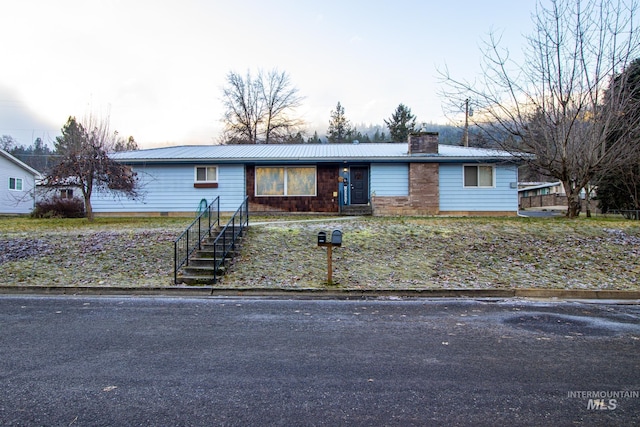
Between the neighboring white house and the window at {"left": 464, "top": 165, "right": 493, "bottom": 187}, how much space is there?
92.8 feet

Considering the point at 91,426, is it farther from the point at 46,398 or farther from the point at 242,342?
the point at 242,342

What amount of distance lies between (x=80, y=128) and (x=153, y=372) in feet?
53.8

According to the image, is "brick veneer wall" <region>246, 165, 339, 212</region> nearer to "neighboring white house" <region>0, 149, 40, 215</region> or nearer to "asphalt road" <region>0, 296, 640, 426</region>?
"asphalt road" <region>0, 296, 640, 426</region>

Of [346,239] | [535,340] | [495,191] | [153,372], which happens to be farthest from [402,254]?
[495,191]

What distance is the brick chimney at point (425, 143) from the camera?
19344 millimetres

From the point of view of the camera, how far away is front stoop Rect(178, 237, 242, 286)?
869 cm

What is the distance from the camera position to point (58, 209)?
2038cm

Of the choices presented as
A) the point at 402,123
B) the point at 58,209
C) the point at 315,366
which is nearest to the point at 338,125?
the point at 402,123

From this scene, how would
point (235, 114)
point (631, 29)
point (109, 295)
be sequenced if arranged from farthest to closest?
point (235, 114)
point (631, 29)
point (109, 295)

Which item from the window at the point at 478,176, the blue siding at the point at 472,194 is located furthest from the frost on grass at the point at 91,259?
the window at the point at 478,176

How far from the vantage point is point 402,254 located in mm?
10602

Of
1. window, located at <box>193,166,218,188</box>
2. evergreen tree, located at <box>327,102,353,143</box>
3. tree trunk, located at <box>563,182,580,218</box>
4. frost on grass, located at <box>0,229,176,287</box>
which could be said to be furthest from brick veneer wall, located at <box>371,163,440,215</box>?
evergreen tree, located at <box>327,102,353,143</box>

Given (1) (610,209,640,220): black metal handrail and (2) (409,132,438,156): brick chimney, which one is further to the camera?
(1) (610,209,640,220): black metal handrail

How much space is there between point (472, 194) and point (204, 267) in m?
14.1
